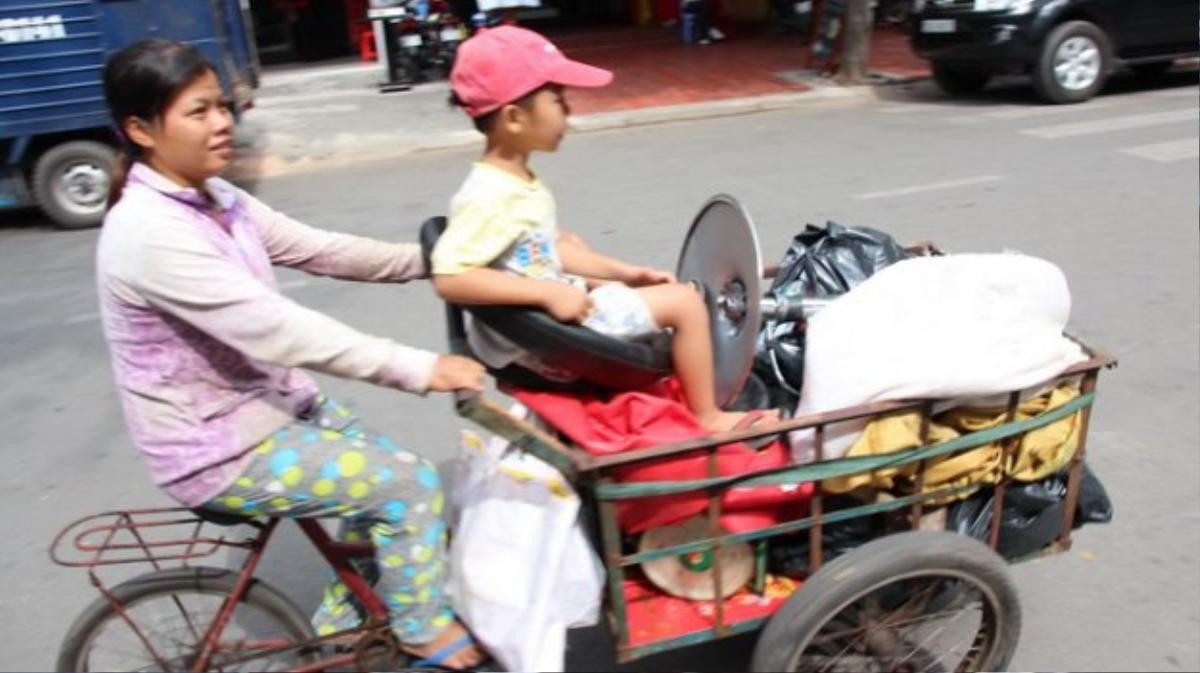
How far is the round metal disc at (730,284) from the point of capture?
7.18ft

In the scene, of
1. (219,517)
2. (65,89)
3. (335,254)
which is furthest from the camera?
(65,89)

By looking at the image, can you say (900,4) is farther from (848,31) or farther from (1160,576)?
(1160,576)

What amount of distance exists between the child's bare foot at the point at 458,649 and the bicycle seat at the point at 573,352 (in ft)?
1.86

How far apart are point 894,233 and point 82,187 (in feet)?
18.9

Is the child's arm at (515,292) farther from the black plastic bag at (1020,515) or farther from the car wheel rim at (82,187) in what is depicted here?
the car wheel rim at (82,187)

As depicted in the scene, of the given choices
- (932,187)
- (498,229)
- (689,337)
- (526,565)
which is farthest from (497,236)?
(932,187)

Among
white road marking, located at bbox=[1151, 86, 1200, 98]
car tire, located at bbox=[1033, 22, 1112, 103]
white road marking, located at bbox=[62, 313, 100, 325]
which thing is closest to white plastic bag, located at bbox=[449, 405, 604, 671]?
white road marking, located at bbox=[62, 313, 100, 325]

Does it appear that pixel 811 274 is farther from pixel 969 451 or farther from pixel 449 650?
pixel 449 650

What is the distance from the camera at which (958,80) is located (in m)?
10.6

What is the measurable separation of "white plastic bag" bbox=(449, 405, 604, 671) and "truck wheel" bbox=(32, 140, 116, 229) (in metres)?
6.38

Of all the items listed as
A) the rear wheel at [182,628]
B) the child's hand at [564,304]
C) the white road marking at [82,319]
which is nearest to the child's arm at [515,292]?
the child's hand at [564,304]

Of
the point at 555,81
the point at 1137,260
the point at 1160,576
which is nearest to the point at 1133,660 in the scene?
the point at 1160,576

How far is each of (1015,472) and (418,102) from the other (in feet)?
34.1

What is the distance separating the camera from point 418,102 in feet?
38.7
